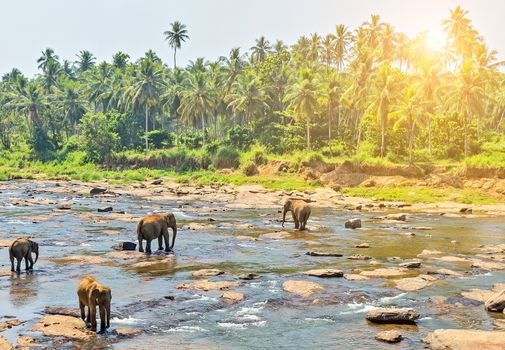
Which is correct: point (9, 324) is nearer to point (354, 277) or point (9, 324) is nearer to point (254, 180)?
point (354, 277)

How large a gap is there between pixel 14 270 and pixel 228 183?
161ft

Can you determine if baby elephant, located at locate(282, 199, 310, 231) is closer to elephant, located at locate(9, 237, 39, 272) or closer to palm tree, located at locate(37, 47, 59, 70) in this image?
elephant, located at locate(9, 237, 39, 272)

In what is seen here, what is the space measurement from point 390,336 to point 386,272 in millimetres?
7501

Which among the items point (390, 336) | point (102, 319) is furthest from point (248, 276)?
point (390, 336)

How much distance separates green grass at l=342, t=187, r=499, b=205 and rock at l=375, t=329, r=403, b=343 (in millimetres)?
38169

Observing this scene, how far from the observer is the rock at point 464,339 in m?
12.3

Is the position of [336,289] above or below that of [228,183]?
below

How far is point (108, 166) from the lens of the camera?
89.8 metres

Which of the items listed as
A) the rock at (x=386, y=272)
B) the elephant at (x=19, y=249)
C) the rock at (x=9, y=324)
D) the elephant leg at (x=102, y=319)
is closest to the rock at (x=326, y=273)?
the rock at (x=386, y=272)

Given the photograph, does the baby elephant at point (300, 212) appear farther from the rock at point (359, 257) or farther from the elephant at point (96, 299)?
the elephant at point (96, 299)

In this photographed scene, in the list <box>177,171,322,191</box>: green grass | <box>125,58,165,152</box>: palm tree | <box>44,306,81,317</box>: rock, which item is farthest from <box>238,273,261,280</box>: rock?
<box>125,58,165,152</box>: palm tree

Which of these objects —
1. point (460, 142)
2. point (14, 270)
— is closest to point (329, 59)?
point (460, 142)

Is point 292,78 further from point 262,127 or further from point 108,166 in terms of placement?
point 108,166

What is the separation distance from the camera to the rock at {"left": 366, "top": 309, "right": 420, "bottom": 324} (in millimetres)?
14508
